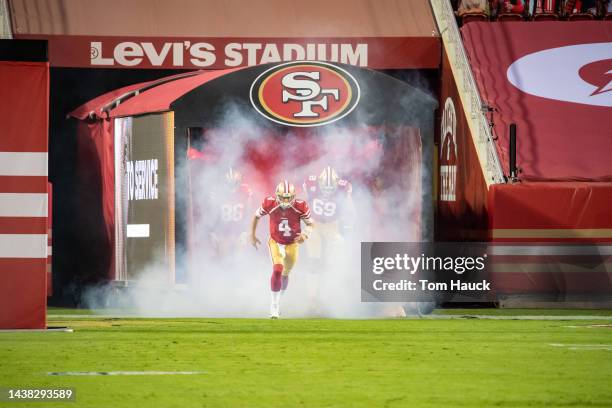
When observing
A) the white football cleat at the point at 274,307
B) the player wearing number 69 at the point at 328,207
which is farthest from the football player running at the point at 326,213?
the white football cleat at the point at 274,307

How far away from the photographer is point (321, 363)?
32.6 feet

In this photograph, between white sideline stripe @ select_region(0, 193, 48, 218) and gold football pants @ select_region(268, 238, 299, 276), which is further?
gold football pants @ select_region(268, 238, 299, 276)

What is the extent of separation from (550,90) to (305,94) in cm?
582

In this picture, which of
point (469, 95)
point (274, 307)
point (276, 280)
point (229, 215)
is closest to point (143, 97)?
point (229, 215)

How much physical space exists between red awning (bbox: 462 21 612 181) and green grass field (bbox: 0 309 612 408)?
19.0 ft

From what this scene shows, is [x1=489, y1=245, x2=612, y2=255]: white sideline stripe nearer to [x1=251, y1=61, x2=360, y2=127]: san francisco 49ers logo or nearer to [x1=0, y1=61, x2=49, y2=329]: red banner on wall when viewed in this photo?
[x1=251, y1=61, x2=360, y2=127]: san francisco 49ers logo

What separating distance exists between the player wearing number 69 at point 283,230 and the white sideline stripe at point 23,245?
163 inches

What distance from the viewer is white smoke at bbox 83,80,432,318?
17344mm

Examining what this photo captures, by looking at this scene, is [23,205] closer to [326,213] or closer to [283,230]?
[283,230]

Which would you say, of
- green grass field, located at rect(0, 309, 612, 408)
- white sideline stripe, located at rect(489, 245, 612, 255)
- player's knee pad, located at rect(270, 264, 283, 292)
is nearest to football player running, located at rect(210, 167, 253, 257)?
player's knee pad, located at rect(270, 264, 283, 292)

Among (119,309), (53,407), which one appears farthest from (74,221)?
(53,407)

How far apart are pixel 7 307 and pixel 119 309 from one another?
5824 mm

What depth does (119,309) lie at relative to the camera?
60.8ft

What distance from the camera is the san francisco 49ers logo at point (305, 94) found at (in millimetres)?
17328
